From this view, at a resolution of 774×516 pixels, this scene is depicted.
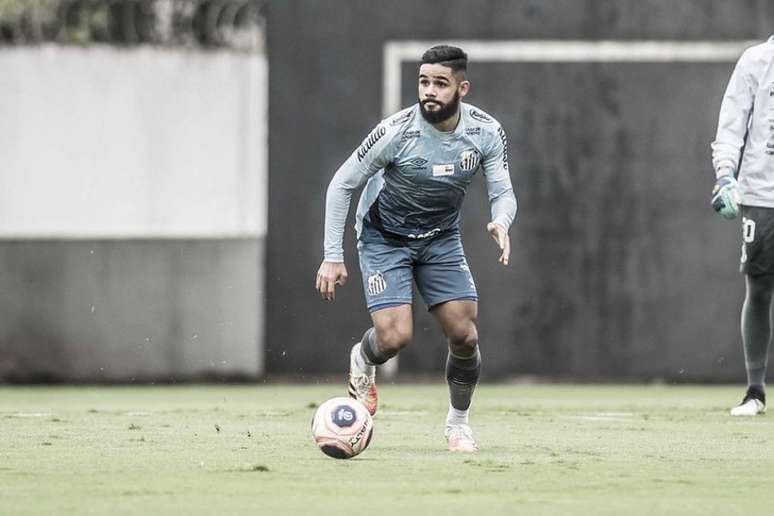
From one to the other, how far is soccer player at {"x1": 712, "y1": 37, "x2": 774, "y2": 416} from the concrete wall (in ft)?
20.3

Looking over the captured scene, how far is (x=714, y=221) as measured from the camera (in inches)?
645

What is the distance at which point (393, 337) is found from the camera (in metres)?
9.17

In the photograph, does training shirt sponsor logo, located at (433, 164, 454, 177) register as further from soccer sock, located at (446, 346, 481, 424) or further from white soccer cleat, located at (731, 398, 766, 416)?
white soccer cleat, located at (731, 398, 766, 416)

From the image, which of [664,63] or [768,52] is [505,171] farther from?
[664,63]

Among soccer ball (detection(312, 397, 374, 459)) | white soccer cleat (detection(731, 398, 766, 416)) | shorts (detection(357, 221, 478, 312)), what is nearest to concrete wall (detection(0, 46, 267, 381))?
white soccer cleat (detection(731, 398, 766, 416))

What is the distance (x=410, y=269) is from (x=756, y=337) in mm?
2904

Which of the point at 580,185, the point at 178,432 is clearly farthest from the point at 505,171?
the point at 580,185

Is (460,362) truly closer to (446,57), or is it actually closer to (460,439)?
(460,439)

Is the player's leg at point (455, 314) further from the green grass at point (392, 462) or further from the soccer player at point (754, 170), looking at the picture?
the soccer player at point (754, 170)

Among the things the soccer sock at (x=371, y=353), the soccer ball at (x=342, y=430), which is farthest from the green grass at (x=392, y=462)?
the soccer sock at (x=371, y=353)

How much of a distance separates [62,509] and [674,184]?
440 inches

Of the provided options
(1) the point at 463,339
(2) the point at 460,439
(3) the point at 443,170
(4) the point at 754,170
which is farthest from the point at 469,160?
(4) the point at 754,170

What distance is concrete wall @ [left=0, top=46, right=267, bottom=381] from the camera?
15.9 metres

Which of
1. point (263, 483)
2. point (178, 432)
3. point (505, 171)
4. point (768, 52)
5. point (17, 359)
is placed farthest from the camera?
point (17, 359)
